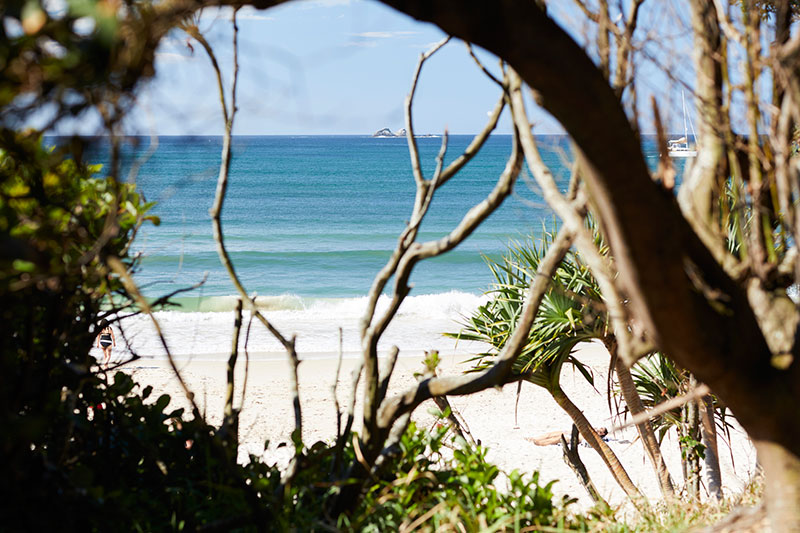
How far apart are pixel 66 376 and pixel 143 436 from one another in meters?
0.36

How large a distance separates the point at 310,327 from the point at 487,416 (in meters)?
7.24

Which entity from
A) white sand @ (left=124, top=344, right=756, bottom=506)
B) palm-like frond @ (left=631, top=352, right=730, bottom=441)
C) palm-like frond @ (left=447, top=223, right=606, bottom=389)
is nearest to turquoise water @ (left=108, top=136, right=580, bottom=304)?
palm-like frond @ (left=447, top=223, right=606, bottom=389)

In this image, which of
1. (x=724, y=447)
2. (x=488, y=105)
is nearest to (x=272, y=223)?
(x=724, y=447)

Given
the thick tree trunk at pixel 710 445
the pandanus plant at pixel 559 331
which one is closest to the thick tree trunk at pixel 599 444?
the pandanus plant at pixel 559 331

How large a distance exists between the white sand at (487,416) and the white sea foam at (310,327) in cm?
71

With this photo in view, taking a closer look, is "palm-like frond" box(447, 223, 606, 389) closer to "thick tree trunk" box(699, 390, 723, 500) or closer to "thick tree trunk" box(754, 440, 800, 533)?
"thick tree trunk" box(699, 390, 723, 500)

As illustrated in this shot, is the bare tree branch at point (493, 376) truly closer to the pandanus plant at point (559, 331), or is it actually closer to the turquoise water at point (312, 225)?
the turquoise water at point (312, 225)

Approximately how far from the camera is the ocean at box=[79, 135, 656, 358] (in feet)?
18.7

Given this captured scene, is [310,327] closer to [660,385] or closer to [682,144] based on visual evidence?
[660,385]

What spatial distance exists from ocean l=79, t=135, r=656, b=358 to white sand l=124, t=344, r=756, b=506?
3.49ft

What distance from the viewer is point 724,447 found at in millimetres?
7652

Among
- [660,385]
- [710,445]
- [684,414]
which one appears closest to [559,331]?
[684,414]

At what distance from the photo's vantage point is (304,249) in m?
26.6

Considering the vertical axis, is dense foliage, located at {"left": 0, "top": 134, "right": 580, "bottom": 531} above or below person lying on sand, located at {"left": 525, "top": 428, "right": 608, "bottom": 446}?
above
